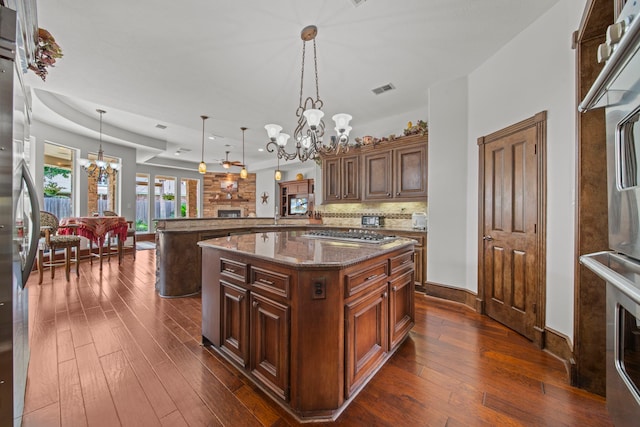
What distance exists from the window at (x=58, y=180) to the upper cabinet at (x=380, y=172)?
5.92 metres

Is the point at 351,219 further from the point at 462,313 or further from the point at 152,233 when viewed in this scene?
the point at 152,233

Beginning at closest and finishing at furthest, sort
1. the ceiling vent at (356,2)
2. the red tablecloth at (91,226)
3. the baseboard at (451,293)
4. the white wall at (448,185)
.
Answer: the ceiling vent at (356,2), the baseboard at (451,293), the white wall at (448,185), the red tablecloth at (91,226)

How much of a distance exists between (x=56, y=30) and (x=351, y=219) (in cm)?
460

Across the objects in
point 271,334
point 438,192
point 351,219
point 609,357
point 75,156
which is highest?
point 75,156

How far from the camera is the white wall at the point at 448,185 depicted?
316 cm

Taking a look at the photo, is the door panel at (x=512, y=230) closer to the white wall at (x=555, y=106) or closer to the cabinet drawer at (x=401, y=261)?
the white wall at (x=555, y=106)

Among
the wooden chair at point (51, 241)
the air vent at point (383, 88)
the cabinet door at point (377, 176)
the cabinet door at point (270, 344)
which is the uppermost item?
the air vent at point (383, 88)

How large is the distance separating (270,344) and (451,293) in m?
2.63

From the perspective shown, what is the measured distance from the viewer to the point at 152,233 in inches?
352

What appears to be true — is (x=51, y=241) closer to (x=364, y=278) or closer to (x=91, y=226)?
(x=91, y=226)

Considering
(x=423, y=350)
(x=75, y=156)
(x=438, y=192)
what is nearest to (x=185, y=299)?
(x=423, y=350)

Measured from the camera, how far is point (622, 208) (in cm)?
92

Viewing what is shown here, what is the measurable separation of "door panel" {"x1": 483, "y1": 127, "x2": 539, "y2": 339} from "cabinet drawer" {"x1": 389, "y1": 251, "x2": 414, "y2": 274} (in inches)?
43.3

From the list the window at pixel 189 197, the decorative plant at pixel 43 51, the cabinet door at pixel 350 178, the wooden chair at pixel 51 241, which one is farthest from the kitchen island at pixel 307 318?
the window at pixel 189 197
